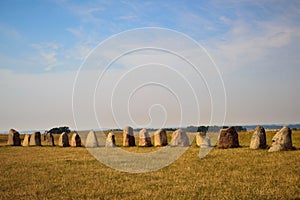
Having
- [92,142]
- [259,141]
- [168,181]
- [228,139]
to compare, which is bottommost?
[168,181]

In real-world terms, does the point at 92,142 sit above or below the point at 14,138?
below

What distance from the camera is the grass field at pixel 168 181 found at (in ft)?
31.9

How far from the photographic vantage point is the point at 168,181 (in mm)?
11586

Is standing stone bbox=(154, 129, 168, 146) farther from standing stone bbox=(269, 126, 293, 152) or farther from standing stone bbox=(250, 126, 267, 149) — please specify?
standing stone bbox=(269, 126, 293, 152)

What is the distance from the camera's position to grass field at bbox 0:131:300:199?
9.71 meters

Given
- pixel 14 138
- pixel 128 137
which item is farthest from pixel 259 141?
pixel 14 138

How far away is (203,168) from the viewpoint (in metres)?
14.0

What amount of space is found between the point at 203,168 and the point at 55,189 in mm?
5889

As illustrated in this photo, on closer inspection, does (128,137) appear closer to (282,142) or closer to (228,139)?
(228,139)

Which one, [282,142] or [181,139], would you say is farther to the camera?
[181,139]

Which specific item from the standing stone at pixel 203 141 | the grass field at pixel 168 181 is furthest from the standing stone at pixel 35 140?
the grass field at pixel 168 181

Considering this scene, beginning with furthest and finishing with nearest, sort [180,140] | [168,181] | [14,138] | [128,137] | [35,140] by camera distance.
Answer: [14,138]
[35,140]
[128,137]
[180,140]
[168,181]

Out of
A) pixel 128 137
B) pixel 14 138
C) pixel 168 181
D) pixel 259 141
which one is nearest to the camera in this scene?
pixel 168 181

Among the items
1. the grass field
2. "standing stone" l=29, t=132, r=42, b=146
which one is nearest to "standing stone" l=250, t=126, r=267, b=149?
the grass field
